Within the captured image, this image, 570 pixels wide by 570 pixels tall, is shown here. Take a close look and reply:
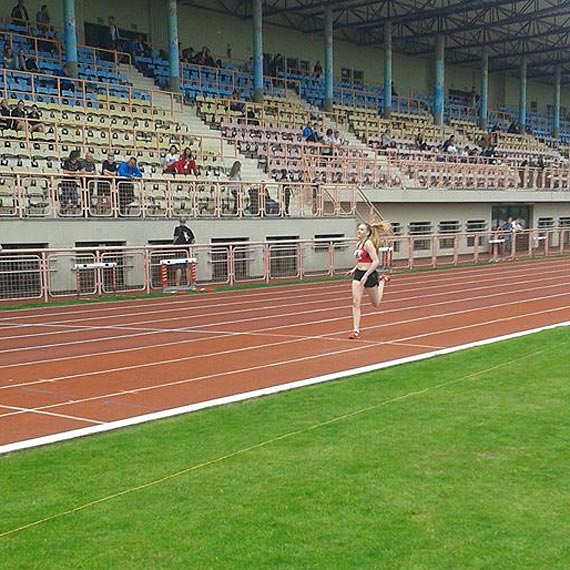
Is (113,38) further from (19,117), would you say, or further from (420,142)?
(420,142)

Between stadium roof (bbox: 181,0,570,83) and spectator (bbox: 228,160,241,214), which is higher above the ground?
stadium roof (bbox: 181,0,570,83)

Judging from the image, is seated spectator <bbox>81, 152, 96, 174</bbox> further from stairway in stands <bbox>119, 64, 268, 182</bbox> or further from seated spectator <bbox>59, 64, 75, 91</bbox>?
seated spectator <bbox>59, 64, 75, 91</bbox>

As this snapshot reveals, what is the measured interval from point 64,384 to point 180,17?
34.9 m

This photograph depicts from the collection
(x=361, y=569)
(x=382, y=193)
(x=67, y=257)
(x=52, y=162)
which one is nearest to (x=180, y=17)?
(x=382, y=193)

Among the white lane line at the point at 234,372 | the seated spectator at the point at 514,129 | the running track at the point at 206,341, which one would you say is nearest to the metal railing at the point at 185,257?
the running track at the point at 206,341

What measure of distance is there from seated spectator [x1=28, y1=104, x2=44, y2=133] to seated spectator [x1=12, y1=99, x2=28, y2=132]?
9.1 inches

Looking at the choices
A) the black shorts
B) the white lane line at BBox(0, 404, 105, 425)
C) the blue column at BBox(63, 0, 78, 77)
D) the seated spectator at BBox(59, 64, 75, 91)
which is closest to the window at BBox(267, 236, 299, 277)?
the seated spectator at BBox(59, 64, 75, 91)

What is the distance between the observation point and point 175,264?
71.7 ft

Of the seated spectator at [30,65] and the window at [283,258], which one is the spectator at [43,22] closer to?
the seated spectator at [30,65]

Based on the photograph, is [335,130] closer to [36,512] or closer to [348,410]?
[348,410]

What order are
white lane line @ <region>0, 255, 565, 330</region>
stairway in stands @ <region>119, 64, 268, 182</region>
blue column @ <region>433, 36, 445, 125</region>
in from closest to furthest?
white lane line @ <region>0, 255, 565, 330</region>
stairway in stands @ <region>119, 64, 268, 182</region>
blue column @ <region>433, 36, 445, 125</region>

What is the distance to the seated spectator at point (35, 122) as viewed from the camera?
2416 centimetres

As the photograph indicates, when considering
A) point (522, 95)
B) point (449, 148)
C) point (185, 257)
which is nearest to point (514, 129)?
point (522, 95)

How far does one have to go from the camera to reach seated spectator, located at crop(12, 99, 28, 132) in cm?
2354
